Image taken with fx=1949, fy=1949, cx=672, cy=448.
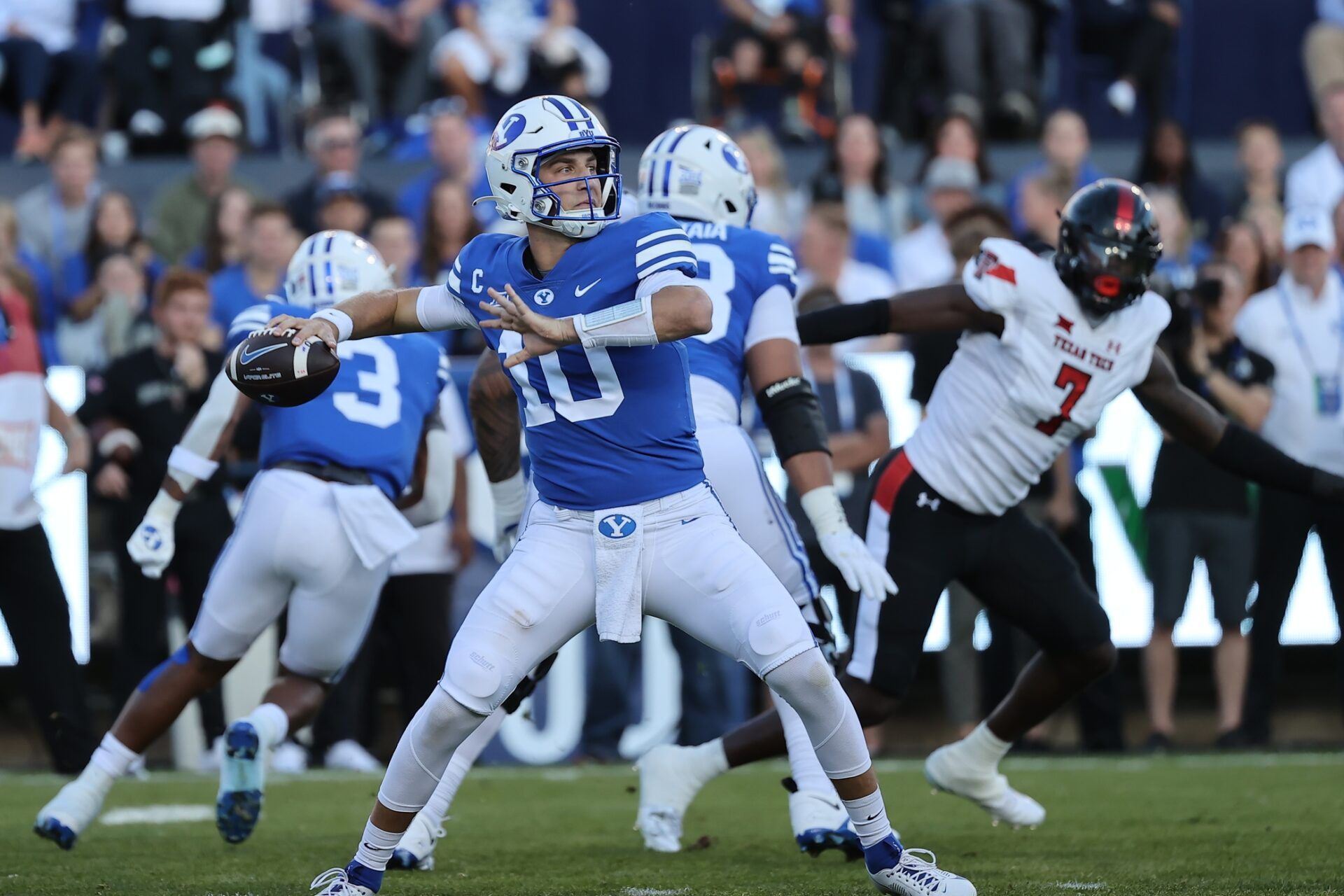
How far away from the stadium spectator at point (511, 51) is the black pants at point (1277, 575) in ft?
16.8

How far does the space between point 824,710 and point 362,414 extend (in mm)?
2291

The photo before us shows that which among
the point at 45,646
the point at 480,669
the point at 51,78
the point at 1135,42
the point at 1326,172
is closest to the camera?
the point at 480,669

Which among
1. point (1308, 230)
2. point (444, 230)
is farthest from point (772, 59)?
point (1308, 230)

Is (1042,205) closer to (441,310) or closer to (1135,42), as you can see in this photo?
(1135,42)

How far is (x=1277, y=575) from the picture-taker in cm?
907

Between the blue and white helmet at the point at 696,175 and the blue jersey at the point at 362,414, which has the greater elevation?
the blue and white helmet at the point at 696,175

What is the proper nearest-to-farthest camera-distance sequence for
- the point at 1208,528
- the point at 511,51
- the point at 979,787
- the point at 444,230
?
the point at 979,787, the point at 1208,528, the point at 444,230, the point at 511,51

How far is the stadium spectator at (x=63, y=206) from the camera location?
10703 mm

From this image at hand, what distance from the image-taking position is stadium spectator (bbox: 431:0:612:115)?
12.3 meters

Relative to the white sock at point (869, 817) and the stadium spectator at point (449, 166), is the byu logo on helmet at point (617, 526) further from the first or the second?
the stadium spectator at point (449, 166)

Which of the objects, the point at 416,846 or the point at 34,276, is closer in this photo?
the point at 416,846

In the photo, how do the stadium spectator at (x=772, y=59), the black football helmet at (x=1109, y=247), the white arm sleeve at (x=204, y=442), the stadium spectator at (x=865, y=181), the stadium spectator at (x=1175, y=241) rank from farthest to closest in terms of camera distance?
the stadium spectator at (x=772, y=59)
the stadium spectator at (x=865, y=181)
the stadium spectator at (x=1175, y=241)
the white arm sleeve at (x=204, y=442)
the black football helmet at (x=1109, y=247)

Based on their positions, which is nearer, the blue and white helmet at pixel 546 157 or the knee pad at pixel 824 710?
the knee pad at pixel 824 710

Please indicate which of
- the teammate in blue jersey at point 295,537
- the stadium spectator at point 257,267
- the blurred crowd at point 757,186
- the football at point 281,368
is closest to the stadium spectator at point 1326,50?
the blurred crowd at point 757,186
